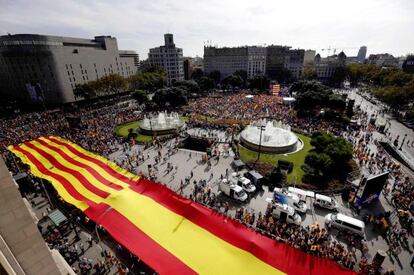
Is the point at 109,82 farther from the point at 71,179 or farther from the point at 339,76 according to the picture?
the point at 339,76

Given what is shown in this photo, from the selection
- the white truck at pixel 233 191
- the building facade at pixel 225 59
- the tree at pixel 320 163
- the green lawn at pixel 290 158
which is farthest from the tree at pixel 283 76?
the white truck at pixel 233 191

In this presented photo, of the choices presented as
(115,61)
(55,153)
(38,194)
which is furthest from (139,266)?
(115,61)

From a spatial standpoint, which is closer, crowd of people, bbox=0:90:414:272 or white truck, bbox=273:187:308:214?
crowd of people, bbox=0:90:414:272

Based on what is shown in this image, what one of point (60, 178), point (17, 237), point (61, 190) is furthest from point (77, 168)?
point (17, 237)

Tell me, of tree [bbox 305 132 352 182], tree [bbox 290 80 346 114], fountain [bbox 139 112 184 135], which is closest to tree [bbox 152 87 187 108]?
fountain [bbox 139 112 184 135]

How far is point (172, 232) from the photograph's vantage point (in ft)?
43.8

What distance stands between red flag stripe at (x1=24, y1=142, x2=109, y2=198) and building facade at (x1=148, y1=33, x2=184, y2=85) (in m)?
91.9

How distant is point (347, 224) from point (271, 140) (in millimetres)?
17313

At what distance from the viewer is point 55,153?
2358 centimetres

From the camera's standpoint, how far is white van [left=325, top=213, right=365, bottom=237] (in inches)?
644

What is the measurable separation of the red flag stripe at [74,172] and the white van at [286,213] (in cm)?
1444

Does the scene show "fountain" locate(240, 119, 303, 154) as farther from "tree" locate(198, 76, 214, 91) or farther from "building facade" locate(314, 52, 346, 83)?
"building facade" locate(314, 52, 346, 83)

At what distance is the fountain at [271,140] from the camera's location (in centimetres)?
3112

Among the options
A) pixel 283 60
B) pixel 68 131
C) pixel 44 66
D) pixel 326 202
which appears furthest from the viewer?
pixel 283 60
